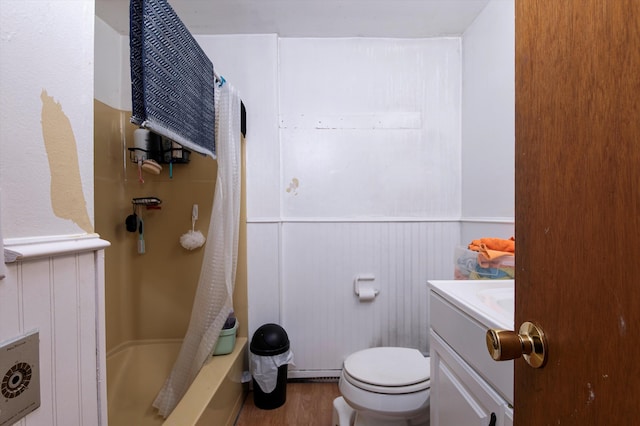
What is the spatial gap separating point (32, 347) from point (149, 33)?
0.85 m

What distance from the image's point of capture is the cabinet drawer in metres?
0.59

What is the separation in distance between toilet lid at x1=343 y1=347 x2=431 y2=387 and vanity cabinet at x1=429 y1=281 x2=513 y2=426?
0.21 metres

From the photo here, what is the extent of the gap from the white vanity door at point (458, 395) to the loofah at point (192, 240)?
138cm

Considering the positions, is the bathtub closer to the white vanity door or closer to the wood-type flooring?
the wood-type flooring

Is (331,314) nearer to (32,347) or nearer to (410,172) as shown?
(410,172)

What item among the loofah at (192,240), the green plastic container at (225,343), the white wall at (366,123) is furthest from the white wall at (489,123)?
the loofah at (192,240)

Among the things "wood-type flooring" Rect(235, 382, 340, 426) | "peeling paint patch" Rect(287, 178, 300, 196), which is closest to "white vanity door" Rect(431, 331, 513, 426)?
"wood-type flooring" Rect(235, 382, 340, 426)

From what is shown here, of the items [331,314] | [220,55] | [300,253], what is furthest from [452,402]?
[220,55]

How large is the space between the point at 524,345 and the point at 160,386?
6.24 ft

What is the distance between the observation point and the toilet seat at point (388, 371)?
1164mm

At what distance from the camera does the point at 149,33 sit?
A: 2.69ft

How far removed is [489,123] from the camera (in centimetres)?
151

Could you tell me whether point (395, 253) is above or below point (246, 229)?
below

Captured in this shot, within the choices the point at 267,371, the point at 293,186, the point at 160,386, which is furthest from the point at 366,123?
the point at 160,386
